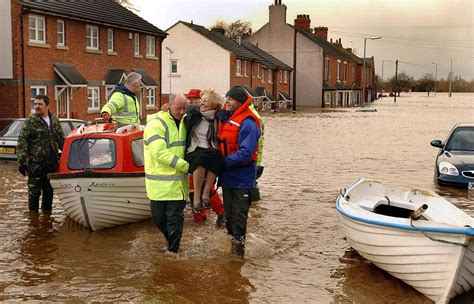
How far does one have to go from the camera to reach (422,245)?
634 cm

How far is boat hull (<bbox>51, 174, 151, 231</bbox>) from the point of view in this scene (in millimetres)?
8656

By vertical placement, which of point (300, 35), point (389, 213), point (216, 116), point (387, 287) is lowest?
point (387, 287)

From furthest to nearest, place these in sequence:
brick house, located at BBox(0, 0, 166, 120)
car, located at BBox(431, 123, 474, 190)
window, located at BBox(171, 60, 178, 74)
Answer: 1. window, located at BBox(171, 60, 178, 74)
2. brick house, located at BBox(0, 0, 166, 120)
3. car, located at BBox(431, 123, 474, 190)

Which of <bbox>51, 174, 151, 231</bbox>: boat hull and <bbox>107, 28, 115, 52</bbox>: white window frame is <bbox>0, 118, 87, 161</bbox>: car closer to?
<bbox>51, 174, 151, 231</bbox>: boat hull

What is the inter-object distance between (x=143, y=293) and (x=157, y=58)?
107 ft

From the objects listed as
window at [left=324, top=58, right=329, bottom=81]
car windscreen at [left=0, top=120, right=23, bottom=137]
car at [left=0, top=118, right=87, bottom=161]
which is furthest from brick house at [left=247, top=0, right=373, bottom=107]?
car windscreen at [left=0, top=120, right=23, bottom=137]

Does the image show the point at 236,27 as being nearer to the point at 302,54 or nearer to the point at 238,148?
the point at 302,54

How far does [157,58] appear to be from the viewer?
1502 inches

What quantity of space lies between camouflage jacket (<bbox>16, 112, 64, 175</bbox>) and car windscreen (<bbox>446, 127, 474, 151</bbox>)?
9.54 metres

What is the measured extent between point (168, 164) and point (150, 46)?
3135cm

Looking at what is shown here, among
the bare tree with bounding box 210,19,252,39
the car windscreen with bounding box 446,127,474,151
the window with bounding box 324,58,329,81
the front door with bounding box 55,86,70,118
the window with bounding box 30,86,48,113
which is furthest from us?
the bare tree with bounding box 210,19,252,39

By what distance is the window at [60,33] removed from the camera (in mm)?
27781

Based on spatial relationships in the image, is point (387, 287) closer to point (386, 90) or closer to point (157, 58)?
point (157, 58)

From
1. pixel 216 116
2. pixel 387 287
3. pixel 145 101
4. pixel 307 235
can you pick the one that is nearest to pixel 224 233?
pixel 307 235
